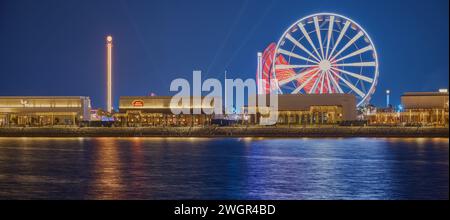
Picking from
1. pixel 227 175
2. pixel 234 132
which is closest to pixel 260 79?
pixel 234 132

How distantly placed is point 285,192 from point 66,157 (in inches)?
752

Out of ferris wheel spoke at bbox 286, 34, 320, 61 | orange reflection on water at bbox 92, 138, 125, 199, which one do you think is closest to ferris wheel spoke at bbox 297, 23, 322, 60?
ferris wheel spoke at bbox 286, 34, 320, 61

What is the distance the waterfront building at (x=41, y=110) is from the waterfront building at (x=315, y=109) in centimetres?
2514

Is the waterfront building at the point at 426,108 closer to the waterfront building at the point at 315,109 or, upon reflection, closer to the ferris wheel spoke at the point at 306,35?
the waterfront building at the point at 315,109

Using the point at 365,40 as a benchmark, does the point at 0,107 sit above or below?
below

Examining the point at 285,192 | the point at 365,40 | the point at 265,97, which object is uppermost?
the point at 365,40

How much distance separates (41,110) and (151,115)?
44.1 feet

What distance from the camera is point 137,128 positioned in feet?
248

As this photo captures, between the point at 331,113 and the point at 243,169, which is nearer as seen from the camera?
the point at 243,169

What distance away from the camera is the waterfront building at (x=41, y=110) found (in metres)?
85.0

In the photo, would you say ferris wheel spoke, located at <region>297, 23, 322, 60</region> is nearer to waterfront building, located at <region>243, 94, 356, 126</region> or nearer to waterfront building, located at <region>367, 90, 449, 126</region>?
waterfront building, located at <region>243, 94, 356, 126</region>

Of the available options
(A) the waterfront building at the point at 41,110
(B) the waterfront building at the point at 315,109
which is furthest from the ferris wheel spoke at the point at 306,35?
(A) the waterfront building at the point at 41,110

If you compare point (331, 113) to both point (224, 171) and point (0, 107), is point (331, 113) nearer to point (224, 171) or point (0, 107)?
point (0, 107)
